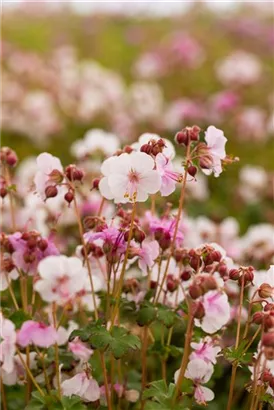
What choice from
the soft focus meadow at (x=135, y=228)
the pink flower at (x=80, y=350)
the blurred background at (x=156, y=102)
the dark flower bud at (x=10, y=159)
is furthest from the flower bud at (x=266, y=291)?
the blurred background at (x=156, y=102)

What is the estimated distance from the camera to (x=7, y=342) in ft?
4.82

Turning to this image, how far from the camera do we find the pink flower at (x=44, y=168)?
1.79 meters

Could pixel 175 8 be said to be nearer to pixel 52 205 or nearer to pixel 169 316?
pixel 52 205

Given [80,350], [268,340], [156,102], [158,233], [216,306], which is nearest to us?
[268,340]

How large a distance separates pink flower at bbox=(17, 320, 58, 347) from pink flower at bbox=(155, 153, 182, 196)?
442mm

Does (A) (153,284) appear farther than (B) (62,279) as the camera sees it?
Yes

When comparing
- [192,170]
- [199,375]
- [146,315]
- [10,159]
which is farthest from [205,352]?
[10,159]

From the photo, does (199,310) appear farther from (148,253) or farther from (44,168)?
(44,168)

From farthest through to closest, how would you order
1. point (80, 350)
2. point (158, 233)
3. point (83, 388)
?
1. point (80, 350)
2. point (158, 233)
3. point (83, 388)

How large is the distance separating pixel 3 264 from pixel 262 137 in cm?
449

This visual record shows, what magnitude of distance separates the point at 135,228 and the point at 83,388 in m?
0.42

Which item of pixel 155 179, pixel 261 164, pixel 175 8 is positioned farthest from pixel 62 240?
pixel 175 8

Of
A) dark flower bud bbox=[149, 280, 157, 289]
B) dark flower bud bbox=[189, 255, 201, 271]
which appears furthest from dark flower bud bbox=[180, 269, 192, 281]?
dark flower bud bbox=[189, 255, 201, 271]

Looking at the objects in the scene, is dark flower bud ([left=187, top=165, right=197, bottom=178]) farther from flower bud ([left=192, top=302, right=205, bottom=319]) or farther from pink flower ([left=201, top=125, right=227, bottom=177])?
Answer: flower bud ([left=192, top=302, right=205, bottom=319])
